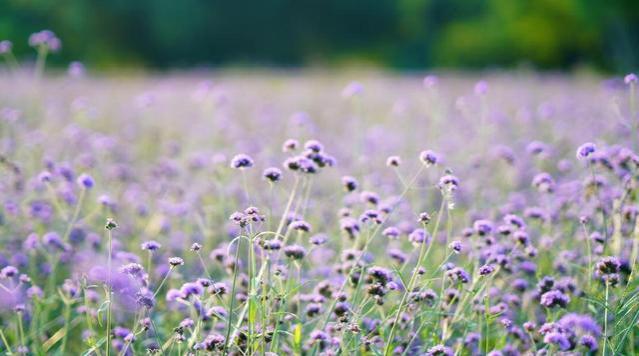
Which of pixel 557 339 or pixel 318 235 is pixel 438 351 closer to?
pixel 557 339

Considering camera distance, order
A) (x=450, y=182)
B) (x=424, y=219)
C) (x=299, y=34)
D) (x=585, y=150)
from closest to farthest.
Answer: (x=424, y=219) → (x=450, y=182) → (x=585, y=150) → (x=299, y=34)

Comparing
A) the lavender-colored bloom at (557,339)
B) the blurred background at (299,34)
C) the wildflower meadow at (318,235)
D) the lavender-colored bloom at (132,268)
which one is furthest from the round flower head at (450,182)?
the blurred background at (299,34)

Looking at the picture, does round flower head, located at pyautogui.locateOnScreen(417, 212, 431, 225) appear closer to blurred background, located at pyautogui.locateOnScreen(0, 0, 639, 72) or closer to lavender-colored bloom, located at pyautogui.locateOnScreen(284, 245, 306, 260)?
lavender-colored bloom, located at pyautogui.locateOnScreen(284, 245, 306, 260)

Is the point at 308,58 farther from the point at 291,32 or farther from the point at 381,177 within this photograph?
the point at 381,177

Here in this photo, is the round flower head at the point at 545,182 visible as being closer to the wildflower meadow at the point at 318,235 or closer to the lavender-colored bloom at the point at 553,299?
the wildflower meadow at the point at 318,235

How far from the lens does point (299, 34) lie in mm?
31953

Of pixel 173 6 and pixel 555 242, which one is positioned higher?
pixel 555 242

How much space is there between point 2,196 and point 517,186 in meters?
3.50

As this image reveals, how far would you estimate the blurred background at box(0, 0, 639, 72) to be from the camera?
25547mm

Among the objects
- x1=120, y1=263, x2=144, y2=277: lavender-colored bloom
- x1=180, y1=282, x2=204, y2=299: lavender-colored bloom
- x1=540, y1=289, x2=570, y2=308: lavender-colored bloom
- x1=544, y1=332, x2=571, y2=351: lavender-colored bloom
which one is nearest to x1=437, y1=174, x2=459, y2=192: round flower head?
x1=540, y1=289, x2=570, y2=308: lavender-colored bloom

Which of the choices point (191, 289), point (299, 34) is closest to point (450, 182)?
point (191, 289)

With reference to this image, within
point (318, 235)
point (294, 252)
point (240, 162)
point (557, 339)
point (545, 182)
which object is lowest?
point (318, 235)

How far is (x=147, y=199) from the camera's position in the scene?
15.7 ft

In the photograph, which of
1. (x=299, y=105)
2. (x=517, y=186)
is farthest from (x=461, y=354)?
(x=299, y=105)
